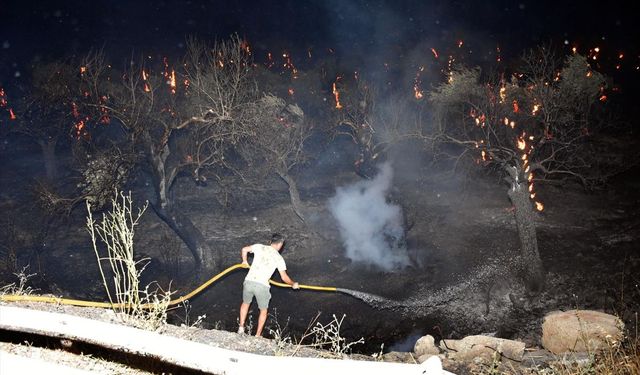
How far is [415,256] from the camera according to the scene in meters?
15.1

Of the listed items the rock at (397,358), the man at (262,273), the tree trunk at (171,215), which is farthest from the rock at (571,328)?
the tree trunk at (171,215)

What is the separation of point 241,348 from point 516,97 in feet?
41.8

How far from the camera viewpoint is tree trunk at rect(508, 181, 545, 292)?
1194cm

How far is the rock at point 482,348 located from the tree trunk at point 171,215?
10.7 m

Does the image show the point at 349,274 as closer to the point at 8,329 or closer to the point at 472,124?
the point at 472,124

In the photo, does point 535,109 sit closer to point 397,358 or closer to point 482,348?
point 482,348

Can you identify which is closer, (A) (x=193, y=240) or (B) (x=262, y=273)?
(B) (x=262, y=273)

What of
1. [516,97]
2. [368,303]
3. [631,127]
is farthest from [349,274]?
[631,127]

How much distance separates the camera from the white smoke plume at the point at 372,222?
15.5 meters

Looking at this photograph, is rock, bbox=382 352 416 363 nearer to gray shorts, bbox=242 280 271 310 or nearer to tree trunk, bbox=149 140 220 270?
gray shorts, bbox=242 280 271 310

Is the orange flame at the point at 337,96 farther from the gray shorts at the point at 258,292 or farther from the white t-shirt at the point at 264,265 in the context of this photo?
the gray shorts at the point at 258,292

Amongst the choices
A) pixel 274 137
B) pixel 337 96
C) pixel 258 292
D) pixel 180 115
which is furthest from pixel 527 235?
pixel 337 96

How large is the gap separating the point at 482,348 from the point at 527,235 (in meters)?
6.48

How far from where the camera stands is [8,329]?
3418 mm
